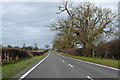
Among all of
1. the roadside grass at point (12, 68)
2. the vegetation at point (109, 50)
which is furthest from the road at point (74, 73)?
the vegetation at point (109, 50)

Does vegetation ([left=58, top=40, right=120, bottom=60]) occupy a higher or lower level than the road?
higher

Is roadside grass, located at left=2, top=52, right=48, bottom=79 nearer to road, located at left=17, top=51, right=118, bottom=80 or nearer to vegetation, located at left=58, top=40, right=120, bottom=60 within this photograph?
road, located at left=17, top=51, right=118, bottom=80

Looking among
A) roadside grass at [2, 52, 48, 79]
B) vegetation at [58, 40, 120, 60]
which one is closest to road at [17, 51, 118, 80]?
roadside grass at [2, 52, 48, 79]

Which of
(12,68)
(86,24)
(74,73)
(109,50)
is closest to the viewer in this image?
(74,73)

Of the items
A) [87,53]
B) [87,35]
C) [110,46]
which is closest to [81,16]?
[87,35]

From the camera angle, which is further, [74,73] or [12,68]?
[12,68]

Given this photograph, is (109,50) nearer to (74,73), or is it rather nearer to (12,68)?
(74,73)

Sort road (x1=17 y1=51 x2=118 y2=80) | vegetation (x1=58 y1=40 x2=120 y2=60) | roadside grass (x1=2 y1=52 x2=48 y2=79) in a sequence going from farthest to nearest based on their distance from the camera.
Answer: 1. vegetation (x1=58 y1=40 x2=120 y2=60)
2. roadside grass (x1=2 y1=52 x2=48 y2=79)
3. road (x1=17 y1=51 x2=118 y2=80)

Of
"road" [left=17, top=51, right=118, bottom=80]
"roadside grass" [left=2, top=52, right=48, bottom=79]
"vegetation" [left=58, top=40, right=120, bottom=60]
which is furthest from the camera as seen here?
"vegetation" [left=58, top=40, right=120, bottom=60]

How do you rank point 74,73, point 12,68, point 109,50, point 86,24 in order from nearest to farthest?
point 74,73 → point 12,68 → point 109,50 → point 86,24

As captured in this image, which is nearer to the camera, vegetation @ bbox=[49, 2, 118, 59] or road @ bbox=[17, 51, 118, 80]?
road @ bbox=[17, 51, 118, 80]

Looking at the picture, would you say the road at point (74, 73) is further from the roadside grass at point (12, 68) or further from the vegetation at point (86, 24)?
the vegetation at point (86, 24)

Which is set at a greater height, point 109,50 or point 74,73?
point 109,50

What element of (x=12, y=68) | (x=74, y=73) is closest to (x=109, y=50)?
(x=74, y=73)
